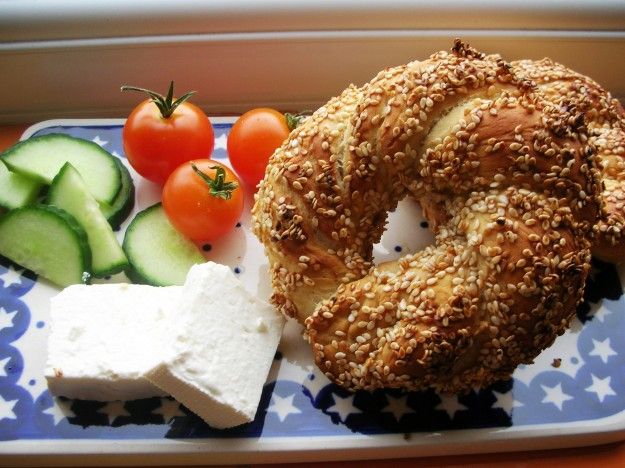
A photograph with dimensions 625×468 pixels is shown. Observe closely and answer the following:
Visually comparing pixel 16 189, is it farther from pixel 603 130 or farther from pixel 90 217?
pixel 603 130

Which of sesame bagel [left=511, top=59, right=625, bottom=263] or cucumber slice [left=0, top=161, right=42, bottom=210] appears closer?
sesame bagel [left=511, top=59, right=625, bottom=263]

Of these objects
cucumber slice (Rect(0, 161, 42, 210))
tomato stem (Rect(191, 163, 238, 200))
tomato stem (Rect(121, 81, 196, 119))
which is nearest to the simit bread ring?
tomato stem (Rect(191, 163, 238, 200))

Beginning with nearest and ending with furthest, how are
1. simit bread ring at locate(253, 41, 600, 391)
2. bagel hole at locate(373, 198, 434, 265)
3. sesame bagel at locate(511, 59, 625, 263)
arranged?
simit bread ring at locate(253, 41, 600, 391) < sesame bagel at locate(511, 59, 625, 263) < bagel hole at locate(373, 198, 434, 265)

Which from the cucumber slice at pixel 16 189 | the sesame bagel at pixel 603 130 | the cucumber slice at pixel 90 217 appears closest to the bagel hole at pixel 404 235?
the sesame bagel at pixel 603 130

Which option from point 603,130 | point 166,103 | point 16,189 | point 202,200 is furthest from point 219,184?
point 603,130

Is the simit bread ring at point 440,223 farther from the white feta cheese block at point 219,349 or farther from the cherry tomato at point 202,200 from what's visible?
the cherry tomato at point 202,200

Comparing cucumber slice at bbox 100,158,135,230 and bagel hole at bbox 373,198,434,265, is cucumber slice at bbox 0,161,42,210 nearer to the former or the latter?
cucumber slice at bbox 100,158,135,230

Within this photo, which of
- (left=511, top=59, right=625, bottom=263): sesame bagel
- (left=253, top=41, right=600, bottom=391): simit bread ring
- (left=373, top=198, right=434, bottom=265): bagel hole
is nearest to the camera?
(left=253, top=41, right=600, bottom=391): simit bread ring
